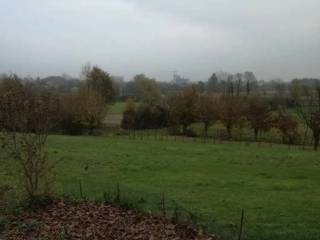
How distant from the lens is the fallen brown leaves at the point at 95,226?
10344 millimetres

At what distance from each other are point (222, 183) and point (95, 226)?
12043mm

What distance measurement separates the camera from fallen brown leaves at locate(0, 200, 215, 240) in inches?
407

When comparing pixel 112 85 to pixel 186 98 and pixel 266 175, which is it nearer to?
pixel 186 98

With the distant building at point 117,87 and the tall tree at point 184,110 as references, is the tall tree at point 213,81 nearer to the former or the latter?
the distant building at point 117,87

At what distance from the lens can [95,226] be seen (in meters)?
11.1

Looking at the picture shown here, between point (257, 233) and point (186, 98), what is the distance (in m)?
69.9

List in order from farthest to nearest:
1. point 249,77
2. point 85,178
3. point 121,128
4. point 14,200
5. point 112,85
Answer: point 249,77, point 112,85, point 121,128, point 85,178, point 14,200

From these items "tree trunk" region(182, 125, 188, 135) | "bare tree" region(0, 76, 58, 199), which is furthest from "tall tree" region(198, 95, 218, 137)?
"bare tree" region(0, 76, 58, 199)

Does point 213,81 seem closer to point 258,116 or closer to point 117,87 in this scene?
point 117,87

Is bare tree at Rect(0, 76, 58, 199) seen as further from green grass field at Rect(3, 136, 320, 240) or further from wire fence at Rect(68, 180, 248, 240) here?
green grass field at Rect(3, 136, 320, 240)

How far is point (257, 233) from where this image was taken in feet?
40.1

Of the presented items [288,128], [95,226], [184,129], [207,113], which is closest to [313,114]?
[288,128]

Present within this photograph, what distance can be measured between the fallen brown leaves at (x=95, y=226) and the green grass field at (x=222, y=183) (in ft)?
3.98

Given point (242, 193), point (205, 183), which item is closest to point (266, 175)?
point (205, 183)
